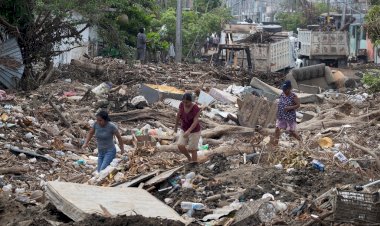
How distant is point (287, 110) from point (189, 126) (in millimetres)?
2789

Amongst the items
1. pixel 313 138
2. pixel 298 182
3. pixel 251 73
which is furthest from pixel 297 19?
pixel 298 182

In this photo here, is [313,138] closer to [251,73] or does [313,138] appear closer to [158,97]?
[158,97]

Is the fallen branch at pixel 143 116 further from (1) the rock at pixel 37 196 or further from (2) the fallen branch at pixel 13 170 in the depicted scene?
(1) the rock at pixel 37 196

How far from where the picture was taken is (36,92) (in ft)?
67.6

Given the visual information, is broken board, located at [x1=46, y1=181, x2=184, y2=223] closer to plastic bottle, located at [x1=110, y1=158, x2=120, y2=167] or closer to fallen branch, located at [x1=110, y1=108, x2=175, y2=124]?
plastic bottle, located at [x1=110, y1=158, x2=120, y2=167]

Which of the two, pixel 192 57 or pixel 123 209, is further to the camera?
pixel 192 57

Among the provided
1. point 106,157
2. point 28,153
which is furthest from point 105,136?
point 28,153

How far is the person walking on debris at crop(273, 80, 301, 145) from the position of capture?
14.4 metres

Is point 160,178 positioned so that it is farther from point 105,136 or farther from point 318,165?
point 318,165

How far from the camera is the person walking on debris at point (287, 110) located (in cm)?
1441

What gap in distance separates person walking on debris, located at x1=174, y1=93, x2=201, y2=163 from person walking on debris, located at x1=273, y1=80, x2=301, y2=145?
8.02 feet

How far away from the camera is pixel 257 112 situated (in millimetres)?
18562

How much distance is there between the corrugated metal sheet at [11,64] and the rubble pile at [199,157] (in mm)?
782

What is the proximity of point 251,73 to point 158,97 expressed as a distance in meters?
10.6
